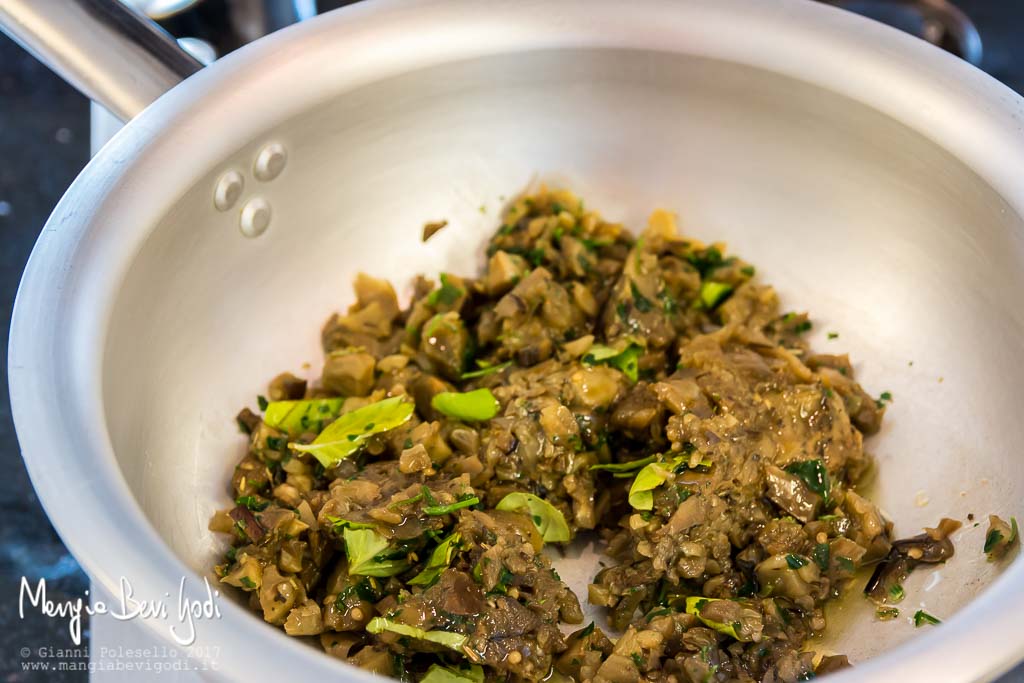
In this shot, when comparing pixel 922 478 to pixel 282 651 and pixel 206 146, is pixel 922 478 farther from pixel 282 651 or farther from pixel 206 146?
pixel 206 146

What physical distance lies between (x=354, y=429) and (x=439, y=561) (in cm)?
29

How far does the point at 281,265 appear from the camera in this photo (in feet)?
5.96

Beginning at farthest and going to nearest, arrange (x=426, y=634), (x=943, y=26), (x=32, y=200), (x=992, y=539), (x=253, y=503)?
(x=32, y=200), (x=943, y=26), (x=253, y=503), (x=992, y=539), (x=426, y=634)

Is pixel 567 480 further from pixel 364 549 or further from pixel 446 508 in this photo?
pixel 364 549

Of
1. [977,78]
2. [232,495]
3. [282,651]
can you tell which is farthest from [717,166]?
[282,651]

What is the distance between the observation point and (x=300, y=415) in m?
1.67

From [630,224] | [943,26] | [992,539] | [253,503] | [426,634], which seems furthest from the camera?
[943,26]

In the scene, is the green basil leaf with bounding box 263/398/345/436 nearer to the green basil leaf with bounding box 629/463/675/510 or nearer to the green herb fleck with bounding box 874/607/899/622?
the green basil leaf with bounding box 629/463/675/510

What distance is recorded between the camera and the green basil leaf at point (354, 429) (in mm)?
1554

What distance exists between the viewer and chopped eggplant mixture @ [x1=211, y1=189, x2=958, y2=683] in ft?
4.49

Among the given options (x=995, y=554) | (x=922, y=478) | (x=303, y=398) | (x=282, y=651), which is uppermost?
(x=303, y=398)

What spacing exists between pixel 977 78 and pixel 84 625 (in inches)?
69.9

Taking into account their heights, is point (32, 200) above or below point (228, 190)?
above

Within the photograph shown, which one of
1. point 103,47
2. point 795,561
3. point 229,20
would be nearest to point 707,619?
point 795,561
